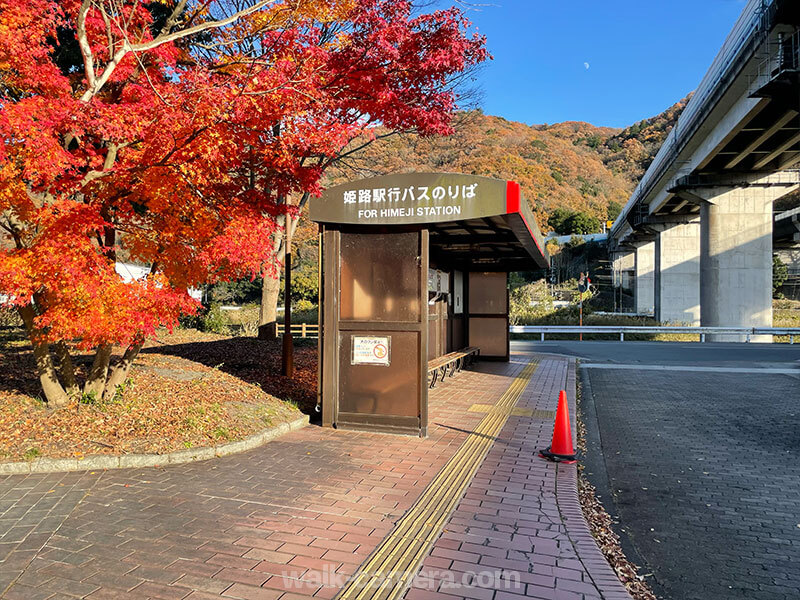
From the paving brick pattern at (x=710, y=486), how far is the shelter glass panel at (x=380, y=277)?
3063 millimetres

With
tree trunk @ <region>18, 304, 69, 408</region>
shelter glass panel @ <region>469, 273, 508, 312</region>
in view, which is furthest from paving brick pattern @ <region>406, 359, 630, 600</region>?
shelter glass panel @ <region>469, 273, 508, 312</region>

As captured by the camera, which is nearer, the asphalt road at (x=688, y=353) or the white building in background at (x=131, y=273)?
the white building in background at (x=131, y=273)

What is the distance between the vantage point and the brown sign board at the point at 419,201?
6.32 m

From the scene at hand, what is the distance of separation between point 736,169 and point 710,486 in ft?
86.7

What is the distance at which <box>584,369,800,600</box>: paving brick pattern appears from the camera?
3.75 metres

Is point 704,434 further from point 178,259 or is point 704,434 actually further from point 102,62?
point 102,62

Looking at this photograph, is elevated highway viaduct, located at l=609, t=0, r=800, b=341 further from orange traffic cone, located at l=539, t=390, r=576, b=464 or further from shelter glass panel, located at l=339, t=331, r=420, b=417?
shelter glass panel, located at l=339, t=331, r=420, b=417

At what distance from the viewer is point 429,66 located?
9.53 meters

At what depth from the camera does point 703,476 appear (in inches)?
231

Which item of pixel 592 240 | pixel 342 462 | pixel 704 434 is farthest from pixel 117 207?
pixel 592 240

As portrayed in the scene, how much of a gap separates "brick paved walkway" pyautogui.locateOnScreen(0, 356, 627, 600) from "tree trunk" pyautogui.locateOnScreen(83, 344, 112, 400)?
6.23ft

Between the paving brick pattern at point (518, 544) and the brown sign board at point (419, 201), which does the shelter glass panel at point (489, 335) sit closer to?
the brown sign board at point (419, 201)

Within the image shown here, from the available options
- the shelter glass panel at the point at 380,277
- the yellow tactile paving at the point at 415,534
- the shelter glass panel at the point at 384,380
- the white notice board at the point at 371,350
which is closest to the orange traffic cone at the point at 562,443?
the yellow tactile paving at the point at 415,534

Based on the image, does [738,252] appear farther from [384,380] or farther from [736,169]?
[384,380]
